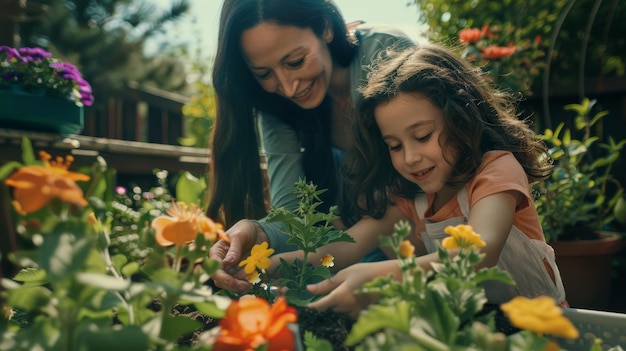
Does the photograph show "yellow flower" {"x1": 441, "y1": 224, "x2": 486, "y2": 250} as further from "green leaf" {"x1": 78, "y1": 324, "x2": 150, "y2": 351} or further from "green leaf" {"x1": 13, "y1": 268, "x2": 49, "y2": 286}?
"green leaf" {"x1": 13, "y1": 268, "x2": 49, "y2": 286}

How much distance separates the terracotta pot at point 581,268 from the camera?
1990 mm

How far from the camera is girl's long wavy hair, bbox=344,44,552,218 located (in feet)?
4.18

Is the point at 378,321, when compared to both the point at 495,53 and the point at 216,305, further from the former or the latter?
the point at 495,53

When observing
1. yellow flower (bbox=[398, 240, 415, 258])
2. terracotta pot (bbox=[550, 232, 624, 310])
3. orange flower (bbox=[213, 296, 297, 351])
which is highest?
yellow flower (bbox=[398, 240, 415, 258])

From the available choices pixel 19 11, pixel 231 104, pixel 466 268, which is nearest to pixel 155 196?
pixel 19 11

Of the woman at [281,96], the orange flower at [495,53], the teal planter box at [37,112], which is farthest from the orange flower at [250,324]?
the orange flower at [495,53]

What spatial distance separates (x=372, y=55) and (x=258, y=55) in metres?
0.35

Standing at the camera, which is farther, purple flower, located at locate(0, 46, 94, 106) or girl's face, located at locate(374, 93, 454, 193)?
purple flower, located at locate(0, 46, 94, 106)

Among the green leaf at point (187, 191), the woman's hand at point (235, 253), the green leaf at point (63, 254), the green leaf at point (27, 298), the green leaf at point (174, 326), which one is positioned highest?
the green leaf at point (63, 254)

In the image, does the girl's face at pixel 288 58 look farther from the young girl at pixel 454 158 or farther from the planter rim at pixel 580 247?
the planter rim at pixel 580 247

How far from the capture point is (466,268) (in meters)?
0.70

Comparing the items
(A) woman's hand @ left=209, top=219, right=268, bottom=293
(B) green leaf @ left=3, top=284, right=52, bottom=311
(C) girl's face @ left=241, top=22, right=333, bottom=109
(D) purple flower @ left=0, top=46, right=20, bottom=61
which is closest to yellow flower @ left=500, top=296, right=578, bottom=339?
(B) green leaf @ left=3, top=284, right=52, bottom=311

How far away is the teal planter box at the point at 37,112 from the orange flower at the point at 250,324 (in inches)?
69.6

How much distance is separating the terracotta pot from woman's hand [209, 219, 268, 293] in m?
1.11
